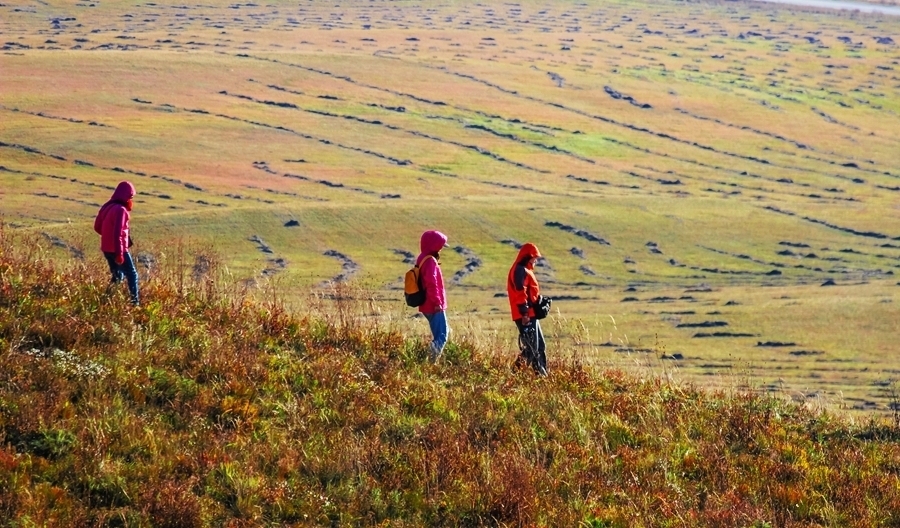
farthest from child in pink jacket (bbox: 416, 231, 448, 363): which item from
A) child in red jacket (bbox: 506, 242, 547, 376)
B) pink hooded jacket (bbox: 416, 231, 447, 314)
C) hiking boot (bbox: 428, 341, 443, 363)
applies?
child in red jacket (bbox: 506, 242, 547, 376)

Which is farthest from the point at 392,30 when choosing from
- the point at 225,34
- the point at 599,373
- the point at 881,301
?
the point at 599,373

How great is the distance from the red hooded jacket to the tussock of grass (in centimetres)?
119

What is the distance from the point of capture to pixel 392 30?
193m

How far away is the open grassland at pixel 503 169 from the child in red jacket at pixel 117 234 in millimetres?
899

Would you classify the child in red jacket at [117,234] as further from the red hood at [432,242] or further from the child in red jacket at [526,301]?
the child in red jacket at [526,301]

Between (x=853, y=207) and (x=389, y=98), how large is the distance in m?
57.6

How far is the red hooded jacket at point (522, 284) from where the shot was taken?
11.9m

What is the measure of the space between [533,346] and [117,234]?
4.60 meters

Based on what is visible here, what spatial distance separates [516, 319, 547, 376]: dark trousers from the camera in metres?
11.1

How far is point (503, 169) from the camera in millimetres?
112125

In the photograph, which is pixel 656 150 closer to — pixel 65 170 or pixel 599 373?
pixel 65 170

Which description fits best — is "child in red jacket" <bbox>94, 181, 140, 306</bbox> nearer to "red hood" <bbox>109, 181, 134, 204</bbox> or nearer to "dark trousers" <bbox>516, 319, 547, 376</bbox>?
"red hood" <bbox>109, 181, 134, 204</bbox>

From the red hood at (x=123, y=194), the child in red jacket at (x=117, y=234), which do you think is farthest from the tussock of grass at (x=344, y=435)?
the red hood at (x=123, y=194)

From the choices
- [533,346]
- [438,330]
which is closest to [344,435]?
[438,330]
